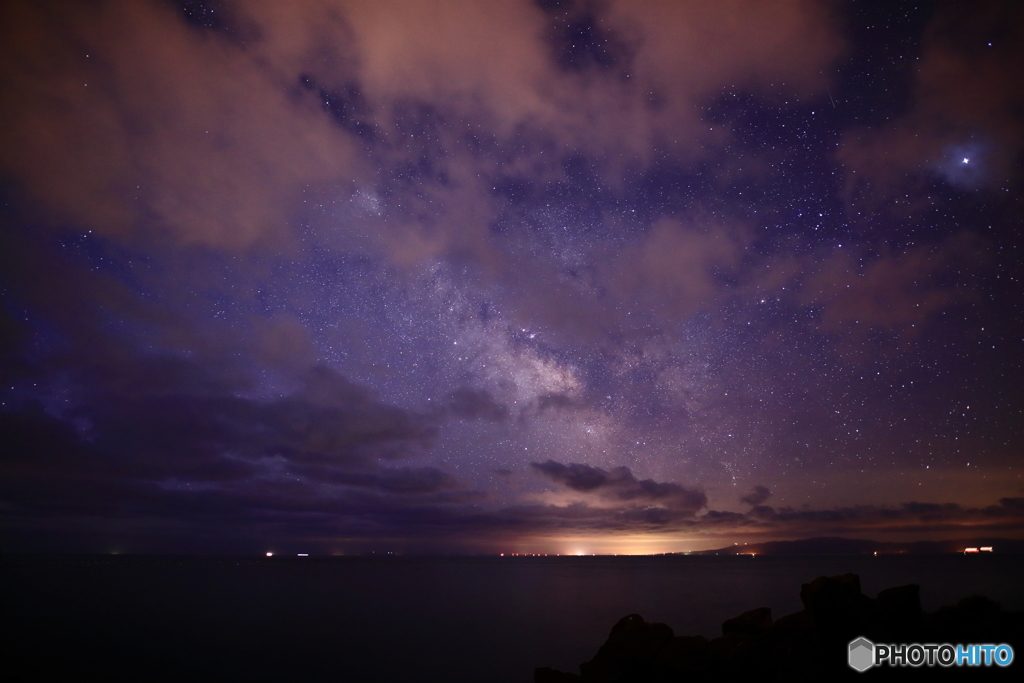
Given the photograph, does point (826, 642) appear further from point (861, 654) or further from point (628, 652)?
point (628, 652)

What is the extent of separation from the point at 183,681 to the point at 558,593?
64.1m

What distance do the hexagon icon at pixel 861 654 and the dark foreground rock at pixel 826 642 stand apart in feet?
0.42

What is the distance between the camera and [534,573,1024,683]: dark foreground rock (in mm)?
13219

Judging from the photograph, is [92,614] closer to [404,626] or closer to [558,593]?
[404,626]

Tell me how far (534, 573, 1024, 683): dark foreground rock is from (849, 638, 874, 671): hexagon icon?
0.42 ft

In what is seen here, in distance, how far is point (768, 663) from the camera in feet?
52.1

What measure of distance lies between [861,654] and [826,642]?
0.77 m

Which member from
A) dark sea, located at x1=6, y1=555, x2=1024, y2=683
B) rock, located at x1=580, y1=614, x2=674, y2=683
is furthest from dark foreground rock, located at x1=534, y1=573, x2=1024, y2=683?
dark sea, located at x1=6, y1=555, x2=1024, y2=683

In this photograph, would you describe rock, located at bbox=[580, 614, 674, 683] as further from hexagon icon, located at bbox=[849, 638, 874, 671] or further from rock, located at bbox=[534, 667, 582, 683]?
hexagon icon, located at bbox=[849, 638, 874, 671]

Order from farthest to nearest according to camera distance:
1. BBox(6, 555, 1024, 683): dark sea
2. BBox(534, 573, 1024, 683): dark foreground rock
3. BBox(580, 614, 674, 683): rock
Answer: BBox(6, 555, 1024, 683): dark sea
BBox(580, 614, 674, 683): rock
BBox(534, 573, 1024, 683): dark foreground rock

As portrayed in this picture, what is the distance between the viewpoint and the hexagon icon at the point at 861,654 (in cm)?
1302

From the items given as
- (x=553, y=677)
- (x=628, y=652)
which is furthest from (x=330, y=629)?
(x=628, y=652)

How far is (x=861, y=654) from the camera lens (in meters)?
13.2

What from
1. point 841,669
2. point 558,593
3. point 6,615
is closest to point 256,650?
point 6,615
